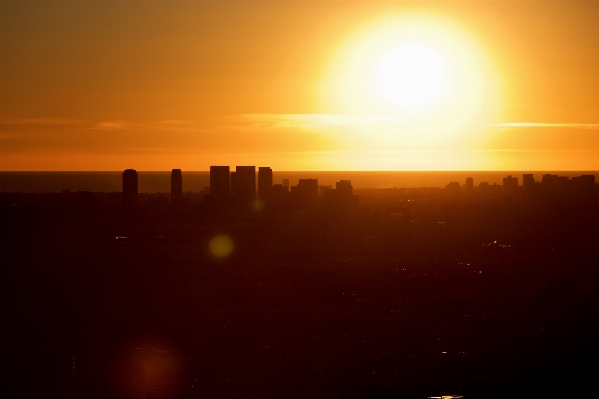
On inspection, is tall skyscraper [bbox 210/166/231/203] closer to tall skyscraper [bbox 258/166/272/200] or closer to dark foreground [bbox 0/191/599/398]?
tall skyscraper [bbox 258/166/272/200]

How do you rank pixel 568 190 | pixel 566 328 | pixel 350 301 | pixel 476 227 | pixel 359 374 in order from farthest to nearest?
pixel 568 190
pixel 476 227
pixel 350 301
pixel 566 328
pixel 359 374

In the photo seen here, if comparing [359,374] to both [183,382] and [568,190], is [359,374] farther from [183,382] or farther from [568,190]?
[568,190]

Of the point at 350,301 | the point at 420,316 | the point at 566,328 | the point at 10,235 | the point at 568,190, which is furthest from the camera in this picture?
the point at 568,190

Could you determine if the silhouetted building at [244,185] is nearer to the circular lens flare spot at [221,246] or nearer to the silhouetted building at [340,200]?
the silhouetted building at [340,200]

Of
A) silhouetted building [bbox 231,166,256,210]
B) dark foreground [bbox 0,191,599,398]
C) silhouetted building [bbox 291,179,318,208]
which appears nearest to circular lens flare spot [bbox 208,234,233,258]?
dark foreground [bbox 0,191,599,398]

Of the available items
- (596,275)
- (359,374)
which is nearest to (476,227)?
(596,275)

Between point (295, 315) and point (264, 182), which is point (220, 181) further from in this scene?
point (295, 315)
